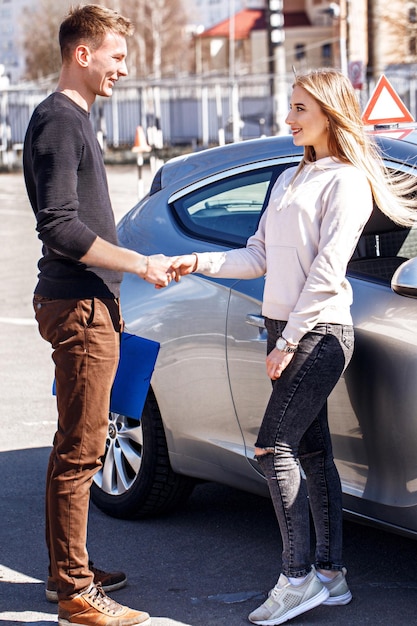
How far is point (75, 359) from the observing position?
3645 mm

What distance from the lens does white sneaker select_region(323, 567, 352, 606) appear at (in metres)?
3.91

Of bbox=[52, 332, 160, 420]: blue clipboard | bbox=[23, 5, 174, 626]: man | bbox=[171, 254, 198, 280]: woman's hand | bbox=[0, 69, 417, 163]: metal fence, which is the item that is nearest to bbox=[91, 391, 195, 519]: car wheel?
bbox=[52, 332, 160, 420]: blue clipboard

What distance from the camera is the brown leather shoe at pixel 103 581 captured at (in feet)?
13.2

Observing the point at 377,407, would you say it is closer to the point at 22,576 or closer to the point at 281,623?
the point at 281,623

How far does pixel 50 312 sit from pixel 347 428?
1.05 meters

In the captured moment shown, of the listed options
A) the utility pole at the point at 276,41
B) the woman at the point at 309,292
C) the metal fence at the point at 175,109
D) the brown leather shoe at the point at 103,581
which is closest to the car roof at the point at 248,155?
the woman at the point at 309,292

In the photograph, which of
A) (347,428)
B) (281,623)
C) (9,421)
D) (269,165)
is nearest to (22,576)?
(281,623)

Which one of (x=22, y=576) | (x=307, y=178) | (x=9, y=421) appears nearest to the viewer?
(x=307, y=178)

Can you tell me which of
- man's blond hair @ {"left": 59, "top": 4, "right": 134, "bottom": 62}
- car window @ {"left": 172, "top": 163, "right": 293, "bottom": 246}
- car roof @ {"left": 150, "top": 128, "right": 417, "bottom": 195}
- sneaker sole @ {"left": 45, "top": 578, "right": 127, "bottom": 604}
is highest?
man's blond hair @ {"left": 59, "top": 4, "right": 134, "bottom": 62}

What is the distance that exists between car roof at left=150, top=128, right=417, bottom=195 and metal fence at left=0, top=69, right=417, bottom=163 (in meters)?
26.6

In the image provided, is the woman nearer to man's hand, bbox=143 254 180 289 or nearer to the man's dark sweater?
man's hand, bbox=143 254 180 289

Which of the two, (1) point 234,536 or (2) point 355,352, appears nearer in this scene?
(2) point 355,352

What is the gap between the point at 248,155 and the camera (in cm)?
441

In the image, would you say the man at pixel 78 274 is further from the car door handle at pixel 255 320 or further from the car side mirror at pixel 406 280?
the car side mirror at pixel 406 280
